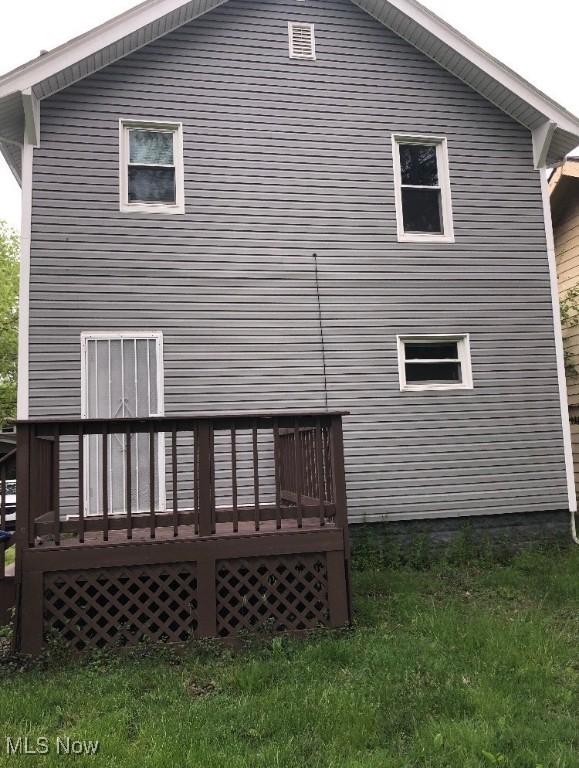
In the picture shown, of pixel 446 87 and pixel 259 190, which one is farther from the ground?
pixel 446 87

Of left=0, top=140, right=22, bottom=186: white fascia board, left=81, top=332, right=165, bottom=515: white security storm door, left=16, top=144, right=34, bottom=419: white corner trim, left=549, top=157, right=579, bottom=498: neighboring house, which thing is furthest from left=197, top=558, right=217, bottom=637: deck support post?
left=549, top=157, right=579, bottom=498: neighboring house

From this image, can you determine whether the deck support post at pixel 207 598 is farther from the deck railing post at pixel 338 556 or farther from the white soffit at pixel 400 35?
the white soffit at pixel 400 35

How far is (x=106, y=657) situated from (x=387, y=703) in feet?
6.79


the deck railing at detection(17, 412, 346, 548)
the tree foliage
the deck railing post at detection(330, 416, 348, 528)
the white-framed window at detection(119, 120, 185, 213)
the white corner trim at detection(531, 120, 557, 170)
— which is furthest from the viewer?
the tree foliage

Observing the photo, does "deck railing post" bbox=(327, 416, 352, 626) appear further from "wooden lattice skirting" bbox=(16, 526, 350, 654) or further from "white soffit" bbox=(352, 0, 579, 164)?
"white soffit" bbox=(352, 0, 579, 164)

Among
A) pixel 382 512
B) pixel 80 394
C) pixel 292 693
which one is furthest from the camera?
pixel 382 512

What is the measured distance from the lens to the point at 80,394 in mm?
6887

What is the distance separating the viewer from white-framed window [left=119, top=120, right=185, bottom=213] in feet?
24.3

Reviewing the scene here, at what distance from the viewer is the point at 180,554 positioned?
15.3 feet

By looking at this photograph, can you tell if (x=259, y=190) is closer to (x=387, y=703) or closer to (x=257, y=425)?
(x=257, y=425)

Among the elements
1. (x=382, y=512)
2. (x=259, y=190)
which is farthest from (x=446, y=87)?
(x=382, y=512)

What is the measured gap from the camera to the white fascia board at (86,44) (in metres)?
6.66

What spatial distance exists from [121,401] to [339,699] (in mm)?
4494

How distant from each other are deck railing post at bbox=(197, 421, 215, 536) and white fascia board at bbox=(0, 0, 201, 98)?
4.77 metres
